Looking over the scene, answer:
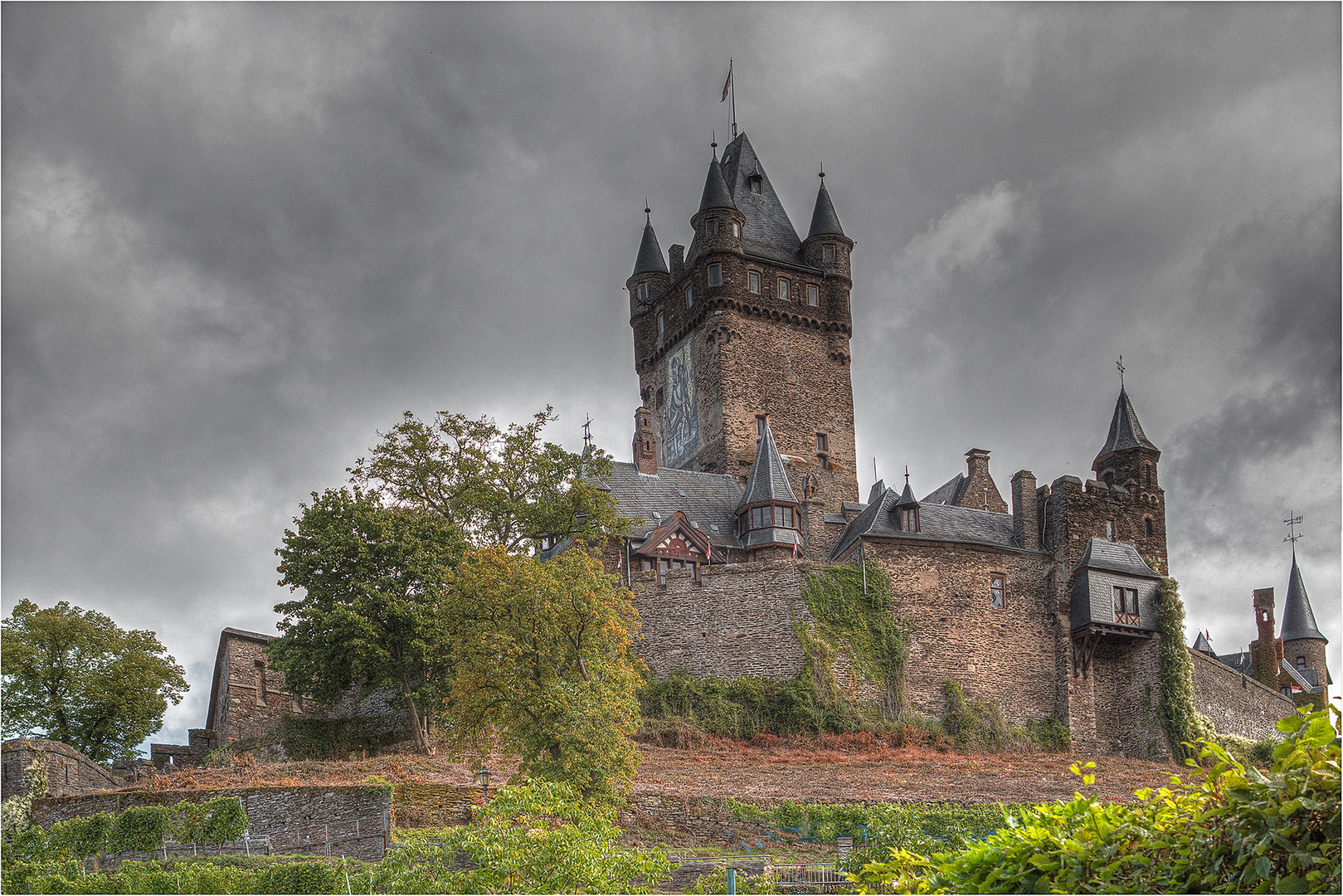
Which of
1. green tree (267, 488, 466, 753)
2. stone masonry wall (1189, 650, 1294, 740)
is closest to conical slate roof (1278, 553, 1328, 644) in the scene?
stone masonry wall (1189, 650, 1294, 740)

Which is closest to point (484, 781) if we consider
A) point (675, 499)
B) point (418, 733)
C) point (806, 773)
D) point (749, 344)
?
point (418, 733)

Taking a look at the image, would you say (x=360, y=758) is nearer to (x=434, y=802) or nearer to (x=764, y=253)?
(x=434, y=802)

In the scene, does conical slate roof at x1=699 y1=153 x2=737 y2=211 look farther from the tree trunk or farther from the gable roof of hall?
the tree trunk

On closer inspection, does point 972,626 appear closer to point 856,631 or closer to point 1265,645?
point 856,631

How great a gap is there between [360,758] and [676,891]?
16.0 m

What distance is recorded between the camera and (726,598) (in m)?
36.6

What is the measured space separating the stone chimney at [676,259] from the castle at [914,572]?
5.24 metres

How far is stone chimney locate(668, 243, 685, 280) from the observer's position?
56.9 metres

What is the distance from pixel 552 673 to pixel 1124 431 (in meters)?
27.3

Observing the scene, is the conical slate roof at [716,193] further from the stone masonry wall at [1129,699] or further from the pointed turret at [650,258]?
the stone masonry wall at [1129,699]

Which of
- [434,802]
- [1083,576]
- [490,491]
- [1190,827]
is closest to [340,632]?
[490,491]

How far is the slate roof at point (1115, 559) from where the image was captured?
39.5 meters

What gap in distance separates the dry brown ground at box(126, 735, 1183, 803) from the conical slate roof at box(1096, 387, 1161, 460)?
1242 cm

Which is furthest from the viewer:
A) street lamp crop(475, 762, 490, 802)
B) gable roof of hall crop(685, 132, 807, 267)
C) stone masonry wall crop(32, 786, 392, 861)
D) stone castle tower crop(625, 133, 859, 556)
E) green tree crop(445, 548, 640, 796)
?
gable roof of hall crop(685, 132, 807, 267)
